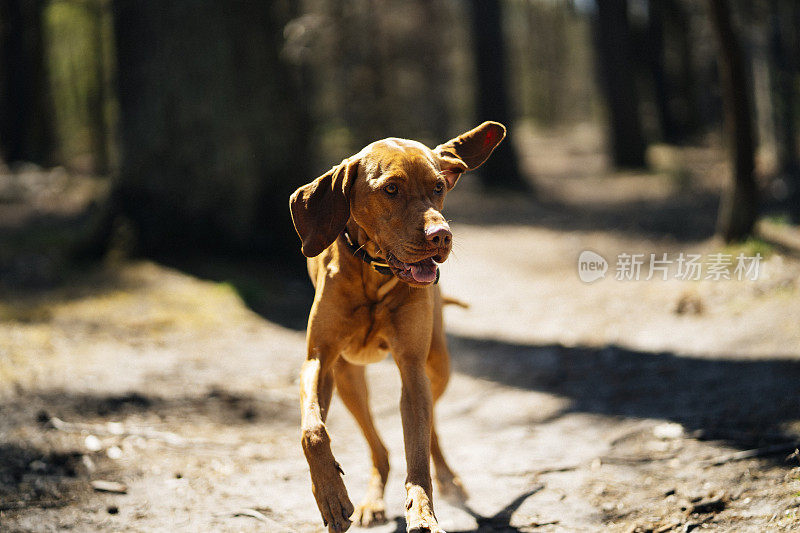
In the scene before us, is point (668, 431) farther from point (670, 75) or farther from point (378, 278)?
point (670, 75)

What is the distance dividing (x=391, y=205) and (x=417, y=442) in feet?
3.69

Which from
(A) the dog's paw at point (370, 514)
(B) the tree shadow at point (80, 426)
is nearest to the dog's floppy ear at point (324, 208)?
(A) the dog's paw at point (370, 514)

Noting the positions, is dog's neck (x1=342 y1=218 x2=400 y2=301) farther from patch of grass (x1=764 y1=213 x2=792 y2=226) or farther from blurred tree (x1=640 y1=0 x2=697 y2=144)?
blurred tree (x1=640 y1=0 x2=697 y2=144)

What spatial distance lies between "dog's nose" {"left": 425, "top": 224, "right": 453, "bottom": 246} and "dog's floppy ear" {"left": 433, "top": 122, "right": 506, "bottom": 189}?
30.0 inches

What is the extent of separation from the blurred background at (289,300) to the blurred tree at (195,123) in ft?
0.08

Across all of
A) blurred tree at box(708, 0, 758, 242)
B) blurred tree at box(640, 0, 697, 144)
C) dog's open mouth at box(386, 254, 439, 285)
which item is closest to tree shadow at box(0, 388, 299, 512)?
dog's open mouth at box(386, 254, 439, 285)

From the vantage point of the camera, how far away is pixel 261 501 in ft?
14.9

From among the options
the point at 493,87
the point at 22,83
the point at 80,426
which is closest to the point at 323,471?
the point at 80,426

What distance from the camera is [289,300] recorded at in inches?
353

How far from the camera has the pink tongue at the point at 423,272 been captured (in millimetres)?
3459

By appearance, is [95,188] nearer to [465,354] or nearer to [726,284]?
[465,354]

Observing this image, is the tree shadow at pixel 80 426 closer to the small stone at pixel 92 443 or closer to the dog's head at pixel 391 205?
the small stone at pixel 92 443

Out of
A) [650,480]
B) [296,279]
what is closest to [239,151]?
[296,279]

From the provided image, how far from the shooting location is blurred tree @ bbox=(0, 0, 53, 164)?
2038 cm
